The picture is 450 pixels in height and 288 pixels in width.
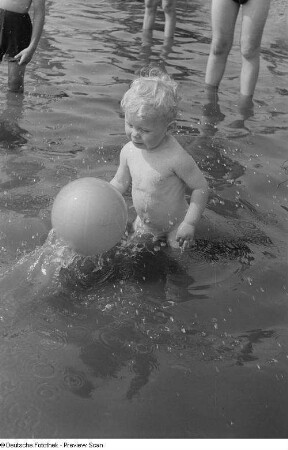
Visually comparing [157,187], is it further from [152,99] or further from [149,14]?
[149,14]

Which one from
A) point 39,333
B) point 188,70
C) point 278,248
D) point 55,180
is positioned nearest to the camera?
point 39,333

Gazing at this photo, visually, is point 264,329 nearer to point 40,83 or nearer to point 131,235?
point 131,235

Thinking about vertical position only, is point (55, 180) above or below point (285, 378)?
below

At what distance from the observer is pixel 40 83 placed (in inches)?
322

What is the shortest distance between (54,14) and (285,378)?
32.6 feet

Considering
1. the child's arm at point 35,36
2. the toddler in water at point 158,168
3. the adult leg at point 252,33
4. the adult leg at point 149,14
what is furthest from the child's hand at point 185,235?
the adult leg at point 149,14

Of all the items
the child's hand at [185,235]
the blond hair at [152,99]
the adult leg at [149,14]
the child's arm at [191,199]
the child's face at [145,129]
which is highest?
the blond hair at [152,99]

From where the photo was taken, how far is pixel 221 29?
23.6ft

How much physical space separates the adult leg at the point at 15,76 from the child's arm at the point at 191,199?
3440mm

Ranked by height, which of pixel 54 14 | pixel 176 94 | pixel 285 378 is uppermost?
pixel 176 94

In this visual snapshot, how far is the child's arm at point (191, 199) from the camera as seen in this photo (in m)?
4.39

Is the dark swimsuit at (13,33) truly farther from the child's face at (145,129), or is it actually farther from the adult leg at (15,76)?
the child's face at (145,129)

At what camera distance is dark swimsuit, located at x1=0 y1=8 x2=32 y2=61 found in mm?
7266

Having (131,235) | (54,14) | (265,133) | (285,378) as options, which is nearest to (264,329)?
(285,378)
